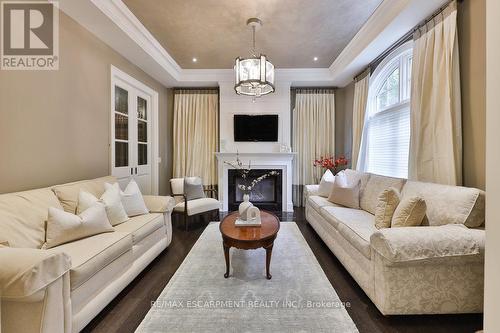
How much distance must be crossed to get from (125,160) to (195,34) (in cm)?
226

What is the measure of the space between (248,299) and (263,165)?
3260mm

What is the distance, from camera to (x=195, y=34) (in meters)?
3.35

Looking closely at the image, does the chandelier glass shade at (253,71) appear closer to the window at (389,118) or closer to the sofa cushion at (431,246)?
the window at (389,118)

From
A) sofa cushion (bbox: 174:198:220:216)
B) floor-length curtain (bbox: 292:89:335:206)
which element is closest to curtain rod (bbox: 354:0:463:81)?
floor-length curtain (bbox: 292:89:335:206)

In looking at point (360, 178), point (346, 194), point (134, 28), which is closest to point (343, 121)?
point (360, 178)

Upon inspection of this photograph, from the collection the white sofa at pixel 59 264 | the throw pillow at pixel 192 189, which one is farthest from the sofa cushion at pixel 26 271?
the throw pillow at pixel 192 189

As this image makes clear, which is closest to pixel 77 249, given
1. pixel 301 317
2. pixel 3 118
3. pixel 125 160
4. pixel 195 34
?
pixel 3 118

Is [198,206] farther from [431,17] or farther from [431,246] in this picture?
[431,17]

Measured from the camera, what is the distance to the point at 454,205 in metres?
1.90

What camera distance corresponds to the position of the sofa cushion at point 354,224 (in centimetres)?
202

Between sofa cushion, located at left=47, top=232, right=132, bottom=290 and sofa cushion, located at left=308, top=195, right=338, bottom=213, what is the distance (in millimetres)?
2462

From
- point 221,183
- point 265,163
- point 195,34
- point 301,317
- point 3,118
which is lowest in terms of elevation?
point 301,317

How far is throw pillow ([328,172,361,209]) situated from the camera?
3188mm
